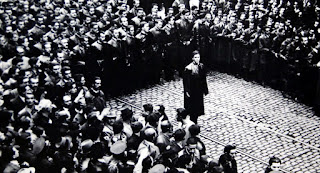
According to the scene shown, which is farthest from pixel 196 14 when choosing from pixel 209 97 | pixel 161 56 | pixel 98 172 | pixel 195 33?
pixel 98 172

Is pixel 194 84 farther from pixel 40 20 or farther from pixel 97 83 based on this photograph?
pixel 40 20

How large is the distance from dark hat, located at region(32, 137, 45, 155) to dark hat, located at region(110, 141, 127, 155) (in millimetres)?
1266

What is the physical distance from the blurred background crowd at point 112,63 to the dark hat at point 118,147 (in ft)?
0.07

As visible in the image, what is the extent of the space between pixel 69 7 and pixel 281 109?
983cm

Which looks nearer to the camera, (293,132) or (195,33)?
(293,132)

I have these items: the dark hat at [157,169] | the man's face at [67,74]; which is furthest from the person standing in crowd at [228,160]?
the man's face at [67,74]

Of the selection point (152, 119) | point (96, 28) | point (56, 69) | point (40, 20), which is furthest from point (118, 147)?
point (40, 20)

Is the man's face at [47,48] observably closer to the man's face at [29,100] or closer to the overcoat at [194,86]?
the man's face at [29,100]

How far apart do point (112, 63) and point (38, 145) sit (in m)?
5.79

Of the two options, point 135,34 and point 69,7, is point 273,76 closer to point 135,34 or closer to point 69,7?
point 135,34

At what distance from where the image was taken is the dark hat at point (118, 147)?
7.21 meters

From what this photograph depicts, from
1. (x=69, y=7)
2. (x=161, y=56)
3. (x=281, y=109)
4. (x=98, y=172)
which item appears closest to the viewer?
(x=98, y=172)

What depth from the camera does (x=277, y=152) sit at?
9906mm

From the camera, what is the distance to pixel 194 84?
10.3 meters
